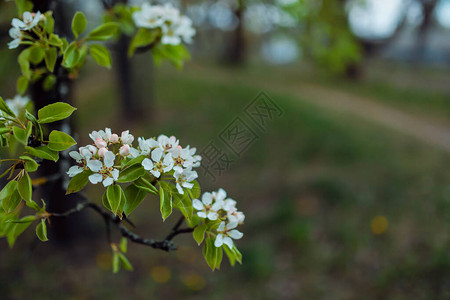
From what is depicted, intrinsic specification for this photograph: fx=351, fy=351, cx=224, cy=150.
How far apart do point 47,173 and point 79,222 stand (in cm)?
190

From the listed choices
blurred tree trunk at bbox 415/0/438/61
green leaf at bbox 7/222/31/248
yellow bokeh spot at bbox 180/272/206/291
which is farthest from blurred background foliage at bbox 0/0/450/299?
blurred tree trunk at bbox 415/0/438/61

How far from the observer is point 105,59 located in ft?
5.44

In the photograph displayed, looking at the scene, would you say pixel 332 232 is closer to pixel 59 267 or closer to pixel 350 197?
pixel 350 197

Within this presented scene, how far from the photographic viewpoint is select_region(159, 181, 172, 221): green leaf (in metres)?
1.06

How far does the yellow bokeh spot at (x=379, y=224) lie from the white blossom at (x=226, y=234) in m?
3.38

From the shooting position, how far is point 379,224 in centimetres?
412

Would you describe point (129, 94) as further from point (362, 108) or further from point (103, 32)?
point (103, 32)

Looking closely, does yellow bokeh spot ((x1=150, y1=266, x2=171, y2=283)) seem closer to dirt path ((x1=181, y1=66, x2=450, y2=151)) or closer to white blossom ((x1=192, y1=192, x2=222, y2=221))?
white blossom ((x1=192, y1=192, x2=222, y2=221))

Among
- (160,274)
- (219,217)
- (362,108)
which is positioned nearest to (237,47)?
(362,108)

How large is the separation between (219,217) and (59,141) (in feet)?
1.89

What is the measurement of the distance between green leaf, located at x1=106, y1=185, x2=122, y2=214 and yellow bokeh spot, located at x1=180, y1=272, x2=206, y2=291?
3003mm

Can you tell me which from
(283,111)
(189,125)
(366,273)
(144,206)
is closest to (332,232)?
(366,273)

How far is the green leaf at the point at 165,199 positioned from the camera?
106 cm

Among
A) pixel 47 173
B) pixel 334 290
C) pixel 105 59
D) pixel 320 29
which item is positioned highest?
pixel 320 29
